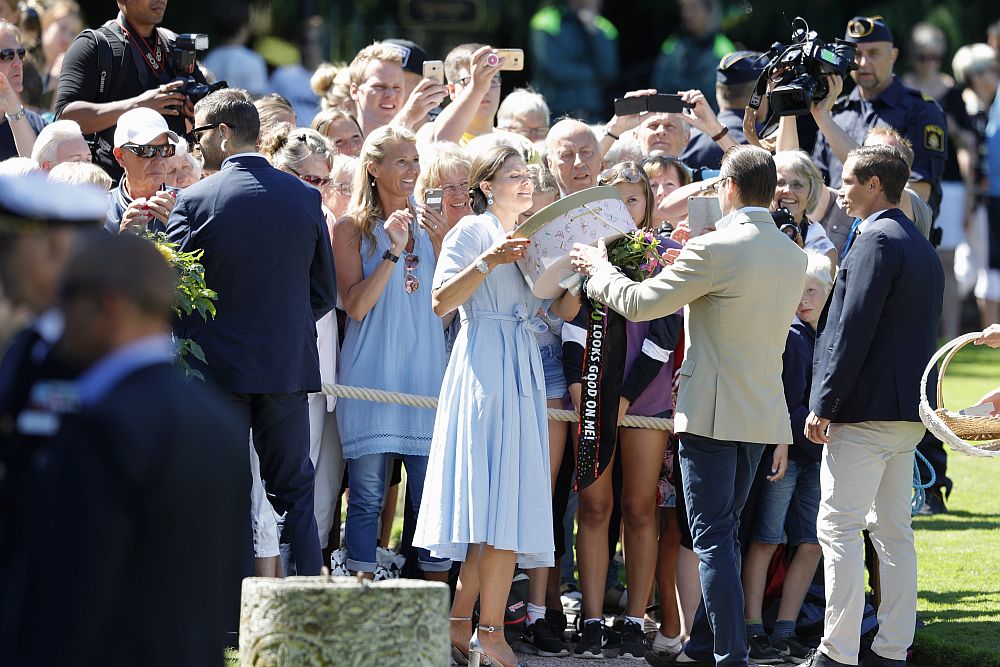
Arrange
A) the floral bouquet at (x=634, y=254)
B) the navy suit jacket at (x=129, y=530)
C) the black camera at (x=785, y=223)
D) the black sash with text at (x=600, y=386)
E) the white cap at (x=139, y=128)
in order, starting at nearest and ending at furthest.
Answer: the navy suit jacket at (x=129, y=530) < the floral bouquet at (x=634, y=254) < the black sash with text at (x=600, y=386) < the white cap at (x=139, y=128) < the black camera at (x=785, y=223)

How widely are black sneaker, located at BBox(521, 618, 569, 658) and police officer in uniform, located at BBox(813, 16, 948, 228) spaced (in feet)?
12.1

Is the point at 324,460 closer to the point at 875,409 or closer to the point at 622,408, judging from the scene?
the point at 622,408

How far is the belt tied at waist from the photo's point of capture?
240 inches

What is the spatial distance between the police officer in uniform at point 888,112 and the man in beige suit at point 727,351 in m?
3.25

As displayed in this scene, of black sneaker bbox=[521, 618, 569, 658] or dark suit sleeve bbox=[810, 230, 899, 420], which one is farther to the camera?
black sneaker bbox=[521, 618, 569, 658]

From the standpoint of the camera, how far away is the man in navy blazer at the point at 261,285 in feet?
19.1

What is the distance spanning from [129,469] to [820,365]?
3874 mm

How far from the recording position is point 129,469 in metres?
2.75

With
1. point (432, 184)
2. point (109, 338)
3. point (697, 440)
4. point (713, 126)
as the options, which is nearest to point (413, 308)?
point (432, 184)

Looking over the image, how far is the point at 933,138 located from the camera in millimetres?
9000

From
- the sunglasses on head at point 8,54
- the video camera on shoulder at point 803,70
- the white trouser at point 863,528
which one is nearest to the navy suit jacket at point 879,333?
the white trouser at point 863,528

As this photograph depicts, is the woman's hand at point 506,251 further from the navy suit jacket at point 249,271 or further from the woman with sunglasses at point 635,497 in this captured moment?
the woman with sunglasses at point 635,497

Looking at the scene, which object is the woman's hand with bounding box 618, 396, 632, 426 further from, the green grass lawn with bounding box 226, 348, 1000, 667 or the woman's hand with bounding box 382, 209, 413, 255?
the green grass lawn with bounding box 226, 348, 1000, 667

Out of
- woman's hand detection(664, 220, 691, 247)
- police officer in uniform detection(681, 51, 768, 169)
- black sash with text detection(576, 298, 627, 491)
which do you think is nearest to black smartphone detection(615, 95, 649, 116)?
police officer in uniform detection(681, 51, 768, 169)
